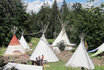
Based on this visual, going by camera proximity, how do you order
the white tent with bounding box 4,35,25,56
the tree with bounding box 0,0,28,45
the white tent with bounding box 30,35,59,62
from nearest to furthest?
1. the white tent with bounding box 30,35,59,62
2. the white tent with bounding box 4,35,25,56
3. the tree with bounding box 0,0,28,45

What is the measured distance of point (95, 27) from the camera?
2436cm

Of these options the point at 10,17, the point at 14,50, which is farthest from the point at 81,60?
the point at 10,17

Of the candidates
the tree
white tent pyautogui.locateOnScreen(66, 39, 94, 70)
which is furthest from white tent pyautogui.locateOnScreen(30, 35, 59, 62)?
the tree

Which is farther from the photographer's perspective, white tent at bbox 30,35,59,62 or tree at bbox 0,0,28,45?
tree at bbox 0,0,28,45

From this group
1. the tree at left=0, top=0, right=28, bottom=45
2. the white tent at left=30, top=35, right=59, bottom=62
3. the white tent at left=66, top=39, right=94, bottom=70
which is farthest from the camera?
the tree at left=0, top=0, right=28, bottom=45

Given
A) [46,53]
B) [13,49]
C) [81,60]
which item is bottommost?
[13,49]

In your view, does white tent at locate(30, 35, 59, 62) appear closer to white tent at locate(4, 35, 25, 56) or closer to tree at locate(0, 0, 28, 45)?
white tent at locate(4, 35, 25, 56)

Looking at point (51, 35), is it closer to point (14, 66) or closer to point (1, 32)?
point (1, 32)

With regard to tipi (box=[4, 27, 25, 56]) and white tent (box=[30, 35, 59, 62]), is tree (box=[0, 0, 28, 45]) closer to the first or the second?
tipi (box=[4, 27, 25, 56])

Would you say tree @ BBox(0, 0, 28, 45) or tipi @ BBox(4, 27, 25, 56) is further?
tree @ BBox(0, 0, 28, 45)

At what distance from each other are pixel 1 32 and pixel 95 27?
17501mm

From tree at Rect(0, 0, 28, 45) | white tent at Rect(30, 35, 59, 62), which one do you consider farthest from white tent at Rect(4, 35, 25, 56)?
tree at Rect(0, 0, 28, 45)

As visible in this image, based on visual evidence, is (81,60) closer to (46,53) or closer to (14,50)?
(46,53)

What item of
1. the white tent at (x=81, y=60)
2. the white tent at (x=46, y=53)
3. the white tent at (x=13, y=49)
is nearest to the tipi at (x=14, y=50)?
the white tent at (x=13, y=49)
